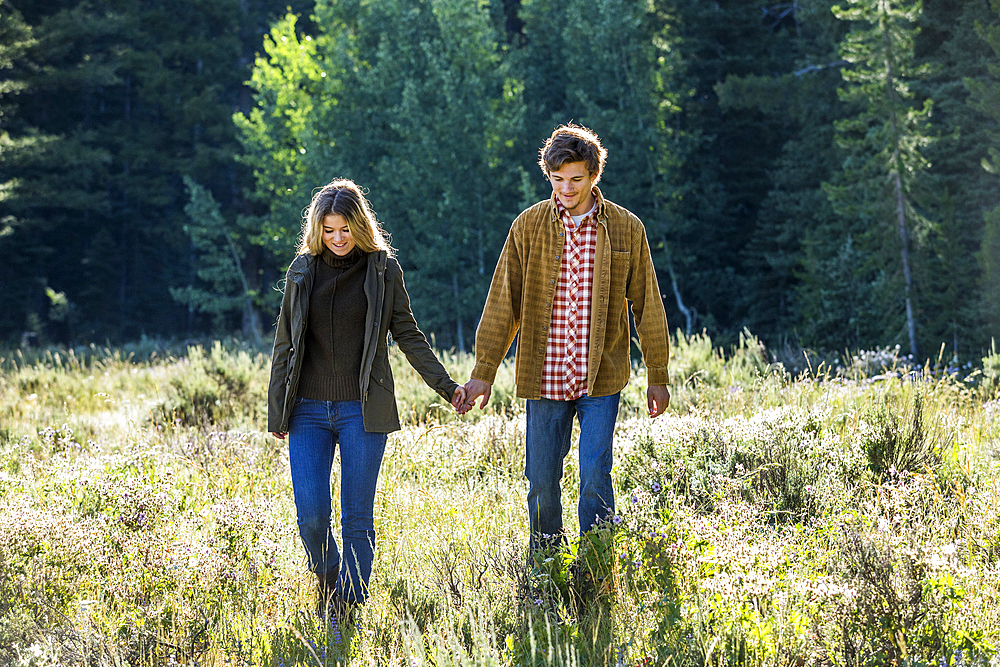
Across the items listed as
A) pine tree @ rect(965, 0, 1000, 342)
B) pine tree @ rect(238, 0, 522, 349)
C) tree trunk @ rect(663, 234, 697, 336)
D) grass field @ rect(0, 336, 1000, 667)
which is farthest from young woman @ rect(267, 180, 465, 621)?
pine tree @ rect(238, 0, 522, 349)

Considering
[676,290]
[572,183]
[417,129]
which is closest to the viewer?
[572,183]

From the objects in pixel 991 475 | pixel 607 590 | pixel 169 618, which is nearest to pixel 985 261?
pixel 991 475

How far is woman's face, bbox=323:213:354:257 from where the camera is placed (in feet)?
12.1

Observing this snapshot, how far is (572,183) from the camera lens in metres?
3.69

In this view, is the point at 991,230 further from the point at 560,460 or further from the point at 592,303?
the point at 560,460

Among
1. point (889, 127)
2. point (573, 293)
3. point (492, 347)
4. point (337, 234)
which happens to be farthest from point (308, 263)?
point (889, 127)

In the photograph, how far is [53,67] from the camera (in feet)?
93.2

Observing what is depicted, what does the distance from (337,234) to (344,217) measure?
3.3 inches

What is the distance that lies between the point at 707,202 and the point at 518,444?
18423mm

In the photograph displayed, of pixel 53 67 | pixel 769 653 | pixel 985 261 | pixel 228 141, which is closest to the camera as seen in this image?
pixel 769 653

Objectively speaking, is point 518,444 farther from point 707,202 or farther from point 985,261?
point 707,202

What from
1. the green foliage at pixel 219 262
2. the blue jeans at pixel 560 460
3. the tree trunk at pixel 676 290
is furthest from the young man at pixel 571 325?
the green foliage at pixel 219 262

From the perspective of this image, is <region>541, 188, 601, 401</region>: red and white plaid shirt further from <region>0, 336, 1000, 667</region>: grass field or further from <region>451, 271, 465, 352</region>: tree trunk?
<region>451, 271, 465, 352</region>: tree trunk

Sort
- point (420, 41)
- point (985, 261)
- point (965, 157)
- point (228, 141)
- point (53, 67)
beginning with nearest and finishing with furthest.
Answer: point (985, 261) → point (965, 157) → point (420, 41) → point (53, 67) → point (228, 141)
